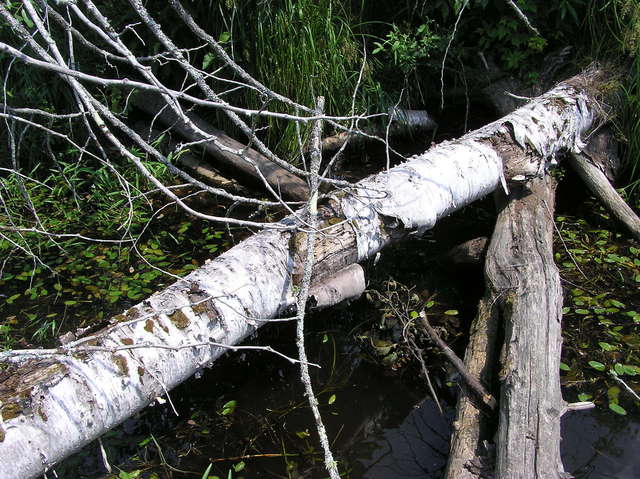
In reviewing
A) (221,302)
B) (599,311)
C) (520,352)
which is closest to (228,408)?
(221,302)

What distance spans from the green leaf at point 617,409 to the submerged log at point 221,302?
1137mm

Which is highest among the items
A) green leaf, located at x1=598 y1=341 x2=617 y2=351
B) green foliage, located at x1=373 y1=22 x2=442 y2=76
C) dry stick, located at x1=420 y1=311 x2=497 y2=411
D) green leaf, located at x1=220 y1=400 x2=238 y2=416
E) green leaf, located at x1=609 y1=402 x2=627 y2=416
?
green foliage, located at x1=373 y1=22 x2=442 y2=76

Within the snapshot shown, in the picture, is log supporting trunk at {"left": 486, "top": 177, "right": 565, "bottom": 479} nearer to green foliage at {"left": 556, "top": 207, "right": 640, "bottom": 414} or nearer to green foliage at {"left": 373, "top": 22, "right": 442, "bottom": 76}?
green foliage at {"left": 556, "top": 207, "right": 640, "bottom": 414}

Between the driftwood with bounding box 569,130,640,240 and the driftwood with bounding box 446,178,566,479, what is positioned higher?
the driftwood with bounding box 446,178,566,479

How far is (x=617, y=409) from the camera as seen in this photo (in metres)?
2.54

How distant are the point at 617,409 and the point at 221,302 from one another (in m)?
1.77

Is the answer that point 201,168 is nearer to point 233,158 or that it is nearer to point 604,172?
point 233,158

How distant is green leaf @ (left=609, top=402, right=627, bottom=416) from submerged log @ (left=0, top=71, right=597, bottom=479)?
1.14 m

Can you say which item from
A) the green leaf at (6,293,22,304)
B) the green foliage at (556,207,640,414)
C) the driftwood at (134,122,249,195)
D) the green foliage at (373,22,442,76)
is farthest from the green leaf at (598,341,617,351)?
the green leaf at (6,293,22,304)

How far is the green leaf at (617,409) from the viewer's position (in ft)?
8.31

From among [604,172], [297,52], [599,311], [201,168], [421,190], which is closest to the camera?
[421,190]

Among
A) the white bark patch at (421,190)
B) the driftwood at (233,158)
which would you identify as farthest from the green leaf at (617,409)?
the driftwood at (233,158)

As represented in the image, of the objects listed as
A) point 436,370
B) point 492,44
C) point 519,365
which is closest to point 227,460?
point 436,370

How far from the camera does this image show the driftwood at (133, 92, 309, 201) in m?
3.88
